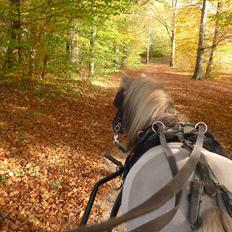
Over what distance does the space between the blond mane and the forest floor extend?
61.5 inches

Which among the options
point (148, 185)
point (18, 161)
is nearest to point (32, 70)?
Result: point (18, 161)

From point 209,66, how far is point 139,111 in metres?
17.9

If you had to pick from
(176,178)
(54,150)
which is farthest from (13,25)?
(176,178)

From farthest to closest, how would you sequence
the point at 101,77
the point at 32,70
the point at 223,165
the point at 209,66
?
the point at 209,66 → the point at 101,77 → the point at 32,70 → the point at 223,165

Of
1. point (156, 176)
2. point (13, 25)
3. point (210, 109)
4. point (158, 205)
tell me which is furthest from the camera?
point (210, 109)

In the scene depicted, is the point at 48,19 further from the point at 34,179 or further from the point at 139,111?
the point at 139,111

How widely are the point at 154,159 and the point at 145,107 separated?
57 cm

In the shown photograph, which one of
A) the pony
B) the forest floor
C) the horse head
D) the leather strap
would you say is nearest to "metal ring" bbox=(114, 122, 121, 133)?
the pony

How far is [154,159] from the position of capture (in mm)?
1826

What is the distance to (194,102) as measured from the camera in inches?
412

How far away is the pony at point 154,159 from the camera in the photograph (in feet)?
5.23

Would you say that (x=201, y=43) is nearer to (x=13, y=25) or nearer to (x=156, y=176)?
(x=13, y=25)

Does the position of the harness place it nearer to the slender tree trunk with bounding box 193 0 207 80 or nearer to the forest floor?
the forest floor

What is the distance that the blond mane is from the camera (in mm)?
2250
